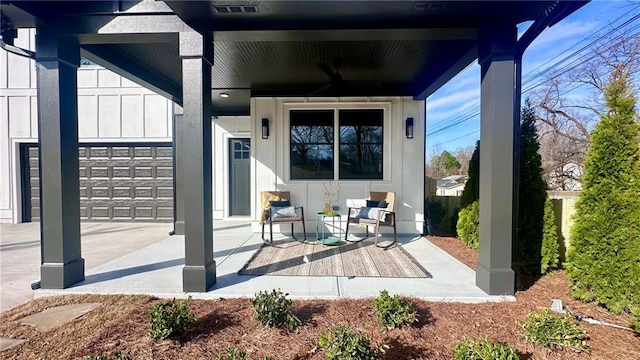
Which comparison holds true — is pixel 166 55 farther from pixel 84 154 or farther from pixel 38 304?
pixel 84 154

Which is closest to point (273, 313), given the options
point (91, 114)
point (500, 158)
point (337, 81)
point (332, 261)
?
point (332, 261)

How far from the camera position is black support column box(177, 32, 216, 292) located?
9.02 ft

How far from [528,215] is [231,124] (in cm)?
594

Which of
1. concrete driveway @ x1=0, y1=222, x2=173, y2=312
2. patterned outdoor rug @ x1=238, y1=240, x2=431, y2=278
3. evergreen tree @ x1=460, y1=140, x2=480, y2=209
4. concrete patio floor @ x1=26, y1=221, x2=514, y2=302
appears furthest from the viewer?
evergreen tree @ x1=460, y1=140, x2=480, y2=209

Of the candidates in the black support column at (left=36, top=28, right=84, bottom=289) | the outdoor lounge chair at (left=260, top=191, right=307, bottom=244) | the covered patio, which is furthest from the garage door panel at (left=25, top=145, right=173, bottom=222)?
the black support column at (left=36, top=28, right=84, bottom=289)

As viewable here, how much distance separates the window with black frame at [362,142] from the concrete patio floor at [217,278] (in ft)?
4.62

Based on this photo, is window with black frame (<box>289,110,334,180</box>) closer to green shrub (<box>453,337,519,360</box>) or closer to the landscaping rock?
the landscaping rock

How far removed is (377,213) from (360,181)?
1.06 meters

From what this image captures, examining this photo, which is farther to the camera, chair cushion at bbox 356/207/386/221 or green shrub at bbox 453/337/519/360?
chair cushion at bbox 356/207/386/221

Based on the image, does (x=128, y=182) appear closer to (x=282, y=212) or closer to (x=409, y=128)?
(x=282, y=212)

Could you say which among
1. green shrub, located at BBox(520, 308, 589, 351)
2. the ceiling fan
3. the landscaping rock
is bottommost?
the landscaping rock

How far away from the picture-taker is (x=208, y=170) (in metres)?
2.89

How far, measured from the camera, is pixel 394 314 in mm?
2139

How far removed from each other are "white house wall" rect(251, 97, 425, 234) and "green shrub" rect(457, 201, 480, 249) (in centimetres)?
80
